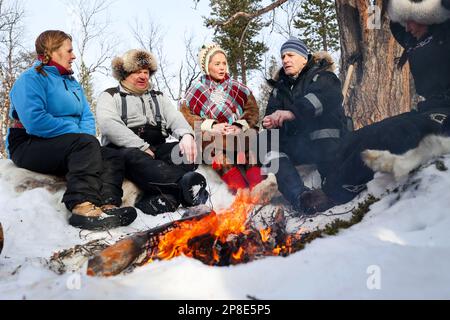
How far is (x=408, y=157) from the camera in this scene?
2982 millimetres

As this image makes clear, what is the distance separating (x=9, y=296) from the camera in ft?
5.73

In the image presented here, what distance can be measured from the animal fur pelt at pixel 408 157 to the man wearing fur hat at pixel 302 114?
82cm

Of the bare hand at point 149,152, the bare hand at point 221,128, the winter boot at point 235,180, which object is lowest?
the winter boot at point 235,180

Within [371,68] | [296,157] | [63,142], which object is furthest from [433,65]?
[63,142]

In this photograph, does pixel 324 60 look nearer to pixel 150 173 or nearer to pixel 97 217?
pixel 150 173

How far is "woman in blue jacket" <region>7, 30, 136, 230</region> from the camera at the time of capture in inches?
128

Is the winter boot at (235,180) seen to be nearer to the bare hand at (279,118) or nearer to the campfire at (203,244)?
the bare hand at (279,118)

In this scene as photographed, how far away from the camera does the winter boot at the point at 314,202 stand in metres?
3.38

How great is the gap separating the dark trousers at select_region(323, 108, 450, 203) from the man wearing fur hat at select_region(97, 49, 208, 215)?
1371 millimetres

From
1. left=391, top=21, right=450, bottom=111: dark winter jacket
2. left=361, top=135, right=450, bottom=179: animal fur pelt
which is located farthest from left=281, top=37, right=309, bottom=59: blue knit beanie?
left=361, top=135, right=450, bottom=179: animal fur pelt

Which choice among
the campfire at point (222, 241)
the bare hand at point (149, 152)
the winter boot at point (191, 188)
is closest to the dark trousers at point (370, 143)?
the campfire at point (222, 241)

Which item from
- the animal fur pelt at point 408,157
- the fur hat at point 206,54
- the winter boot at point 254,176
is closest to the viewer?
the animal fur pelt at point 408,157

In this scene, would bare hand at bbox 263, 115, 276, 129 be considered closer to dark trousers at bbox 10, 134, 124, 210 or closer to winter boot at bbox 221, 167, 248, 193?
winter boot at bbox 221, 167, 248, 193
